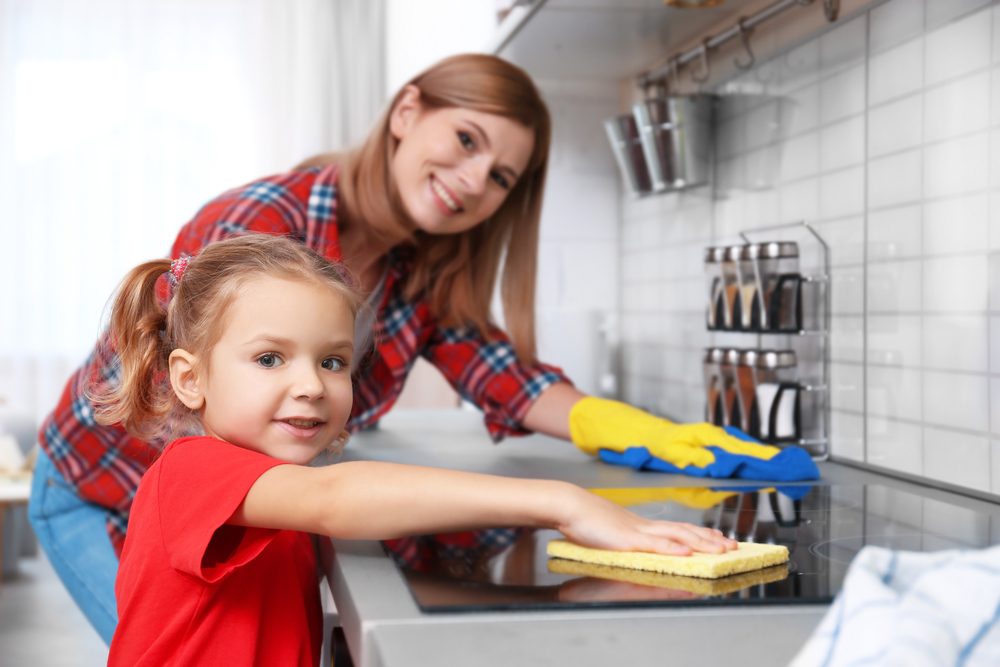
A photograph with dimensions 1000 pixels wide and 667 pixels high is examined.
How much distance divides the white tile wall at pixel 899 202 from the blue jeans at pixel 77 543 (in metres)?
0.92

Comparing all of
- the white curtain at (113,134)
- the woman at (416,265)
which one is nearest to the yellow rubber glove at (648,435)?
the woman at (416,265)

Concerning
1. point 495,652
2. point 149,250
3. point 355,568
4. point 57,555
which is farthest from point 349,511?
point 149,250

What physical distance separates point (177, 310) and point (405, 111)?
599 mm

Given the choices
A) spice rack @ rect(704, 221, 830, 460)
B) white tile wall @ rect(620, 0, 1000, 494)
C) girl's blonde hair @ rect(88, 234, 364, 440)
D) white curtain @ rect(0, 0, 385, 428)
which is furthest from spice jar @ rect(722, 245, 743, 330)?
white curtain @ rect(0, 0, 385, 428)

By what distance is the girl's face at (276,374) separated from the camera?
2.40 feet

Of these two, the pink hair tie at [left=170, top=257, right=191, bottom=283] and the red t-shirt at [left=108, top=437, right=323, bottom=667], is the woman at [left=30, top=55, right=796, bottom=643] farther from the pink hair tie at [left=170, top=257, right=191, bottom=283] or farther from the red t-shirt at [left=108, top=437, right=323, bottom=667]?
the red t-shirt at [left=108, top=437, right=323, bottom=667]

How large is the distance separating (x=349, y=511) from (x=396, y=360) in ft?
2.40

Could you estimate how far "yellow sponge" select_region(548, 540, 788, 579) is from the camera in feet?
1.89

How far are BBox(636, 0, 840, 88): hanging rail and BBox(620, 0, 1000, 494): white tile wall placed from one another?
4 cm

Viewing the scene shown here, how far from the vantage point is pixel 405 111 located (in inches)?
51.0

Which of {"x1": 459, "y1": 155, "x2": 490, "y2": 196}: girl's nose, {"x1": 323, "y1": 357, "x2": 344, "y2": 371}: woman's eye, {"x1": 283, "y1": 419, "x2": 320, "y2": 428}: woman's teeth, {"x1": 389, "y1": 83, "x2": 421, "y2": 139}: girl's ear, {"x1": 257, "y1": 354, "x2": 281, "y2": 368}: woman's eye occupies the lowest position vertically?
{"x1": 283, "y1": 419, "x2": 320, "y2": 428}: woman's teeth

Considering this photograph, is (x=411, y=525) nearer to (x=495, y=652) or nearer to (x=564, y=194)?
(x=495, y=652)

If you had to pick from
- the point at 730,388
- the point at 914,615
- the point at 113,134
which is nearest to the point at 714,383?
the point at 730,388

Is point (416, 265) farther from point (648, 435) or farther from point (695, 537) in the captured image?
point (695, 537)
